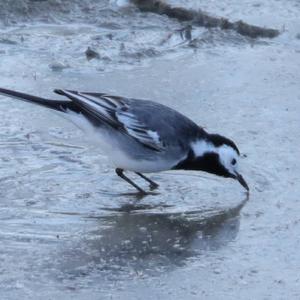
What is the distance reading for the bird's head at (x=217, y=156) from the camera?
689cm

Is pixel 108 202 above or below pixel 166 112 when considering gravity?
below

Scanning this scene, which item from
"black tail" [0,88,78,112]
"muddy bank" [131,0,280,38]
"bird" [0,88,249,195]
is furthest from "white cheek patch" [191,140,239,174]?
"muddy bank" [131,0,280,38]

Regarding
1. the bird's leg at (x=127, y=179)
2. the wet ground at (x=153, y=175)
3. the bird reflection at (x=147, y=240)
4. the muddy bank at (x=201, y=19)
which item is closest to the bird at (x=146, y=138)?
the bird's leg at (x=127, y=179)

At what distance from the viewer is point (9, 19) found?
10.1 metres

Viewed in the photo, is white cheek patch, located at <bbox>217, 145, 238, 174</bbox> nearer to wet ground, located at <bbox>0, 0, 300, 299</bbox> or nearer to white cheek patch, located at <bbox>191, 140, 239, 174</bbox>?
white cheek patch, located at <bbox>191, 140, 239, 174</bbox>

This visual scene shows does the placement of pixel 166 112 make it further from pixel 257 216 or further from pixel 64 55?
pixel 64 55

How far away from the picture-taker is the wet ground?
5645mm

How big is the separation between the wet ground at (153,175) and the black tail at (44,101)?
11.1 inches

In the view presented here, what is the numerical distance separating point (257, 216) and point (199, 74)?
256 cm

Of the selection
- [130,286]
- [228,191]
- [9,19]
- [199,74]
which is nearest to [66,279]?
[130,286]

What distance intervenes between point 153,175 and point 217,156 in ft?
1.79

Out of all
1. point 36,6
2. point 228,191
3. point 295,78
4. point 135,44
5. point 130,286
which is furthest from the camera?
point 36,6

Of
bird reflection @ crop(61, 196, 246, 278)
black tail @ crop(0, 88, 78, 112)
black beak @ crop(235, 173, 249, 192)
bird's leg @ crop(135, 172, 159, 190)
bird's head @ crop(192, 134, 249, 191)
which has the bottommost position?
bird's leg @ crop(135, 172, 159, 190)

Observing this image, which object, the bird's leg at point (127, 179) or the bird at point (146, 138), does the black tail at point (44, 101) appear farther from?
the bird's leg at point (127, 179)
